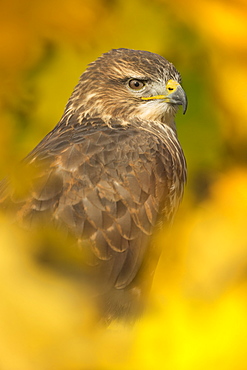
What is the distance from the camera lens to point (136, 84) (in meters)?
2.83

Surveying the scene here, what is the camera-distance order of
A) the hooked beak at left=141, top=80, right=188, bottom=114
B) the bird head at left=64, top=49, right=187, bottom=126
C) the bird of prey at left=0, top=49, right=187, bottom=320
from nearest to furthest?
the bird of prey at left=0, top=49, right=187, bottom=320 → the hooked beak at left=141, top=80, right=188, bottom=114 → the bird head at left=64, top=49, right=187, bottom=126

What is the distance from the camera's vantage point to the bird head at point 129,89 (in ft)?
8.86

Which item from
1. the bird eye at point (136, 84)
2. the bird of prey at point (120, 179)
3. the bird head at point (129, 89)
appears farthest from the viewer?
the bird eye at point (136, 84)

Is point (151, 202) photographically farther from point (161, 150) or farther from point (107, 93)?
point (107, 93)

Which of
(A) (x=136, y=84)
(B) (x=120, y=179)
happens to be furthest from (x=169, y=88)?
(B) (x=120, y=179)

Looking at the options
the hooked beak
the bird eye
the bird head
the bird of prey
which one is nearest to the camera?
the bird of prey

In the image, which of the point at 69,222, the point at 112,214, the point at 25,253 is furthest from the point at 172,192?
the point at 25,253

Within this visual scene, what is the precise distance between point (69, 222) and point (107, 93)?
1094mm

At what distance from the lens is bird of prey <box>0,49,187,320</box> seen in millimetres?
2186

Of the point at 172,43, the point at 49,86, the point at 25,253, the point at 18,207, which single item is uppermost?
the point at 172,43

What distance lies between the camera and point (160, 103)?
279 cm

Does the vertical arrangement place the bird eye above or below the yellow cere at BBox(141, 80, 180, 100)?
below

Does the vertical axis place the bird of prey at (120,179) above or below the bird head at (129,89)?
below

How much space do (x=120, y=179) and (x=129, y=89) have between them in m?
0.74
